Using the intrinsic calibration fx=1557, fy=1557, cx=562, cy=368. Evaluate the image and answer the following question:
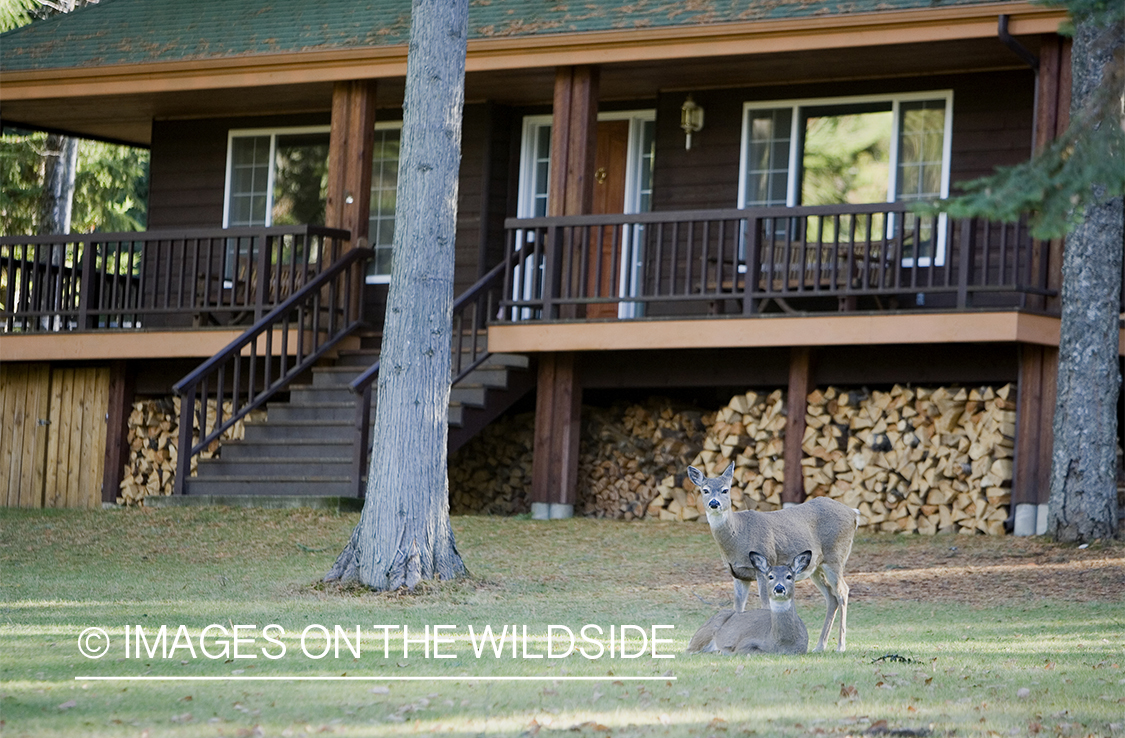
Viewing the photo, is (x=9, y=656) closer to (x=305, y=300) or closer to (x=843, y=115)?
(x=305, y=300)

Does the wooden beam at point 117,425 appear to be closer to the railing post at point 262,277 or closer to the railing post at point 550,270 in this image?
the railing post at point 262,277

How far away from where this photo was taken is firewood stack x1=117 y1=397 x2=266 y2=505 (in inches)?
685

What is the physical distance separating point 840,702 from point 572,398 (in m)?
9.12

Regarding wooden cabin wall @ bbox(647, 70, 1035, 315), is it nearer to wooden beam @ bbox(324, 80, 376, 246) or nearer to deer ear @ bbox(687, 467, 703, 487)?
wooden beam @ bbox(324, 80, 376, 246)

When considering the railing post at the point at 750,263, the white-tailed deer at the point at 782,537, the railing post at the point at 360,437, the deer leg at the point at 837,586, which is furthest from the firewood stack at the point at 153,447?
the deer leg at the point at 837,586

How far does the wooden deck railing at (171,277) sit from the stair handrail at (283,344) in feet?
0.89

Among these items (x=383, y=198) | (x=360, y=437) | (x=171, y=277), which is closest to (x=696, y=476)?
(x=360, y=437)

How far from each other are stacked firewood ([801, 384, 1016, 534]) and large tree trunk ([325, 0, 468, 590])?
192 inches

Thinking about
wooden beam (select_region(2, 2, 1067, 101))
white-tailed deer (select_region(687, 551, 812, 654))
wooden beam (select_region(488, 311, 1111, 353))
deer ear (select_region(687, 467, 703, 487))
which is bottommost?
white-tailed deer (select_region(687, 551, 812, 654))

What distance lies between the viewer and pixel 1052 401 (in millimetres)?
13641

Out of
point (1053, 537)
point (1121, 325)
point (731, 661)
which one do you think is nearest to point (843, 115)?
point (1121, 325)

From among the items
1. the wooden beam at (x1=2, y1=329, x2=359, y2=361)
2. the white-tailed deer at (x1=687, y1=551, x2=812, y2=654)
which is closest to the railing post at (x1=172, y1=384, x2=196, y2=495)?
the wooden beam at (x1=2, y1=329, x2=359, y2=361)

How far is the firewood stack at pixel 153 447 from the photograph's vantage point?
57.1 feet
